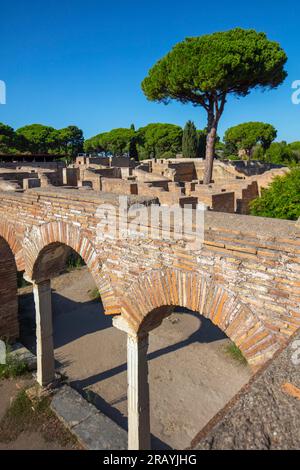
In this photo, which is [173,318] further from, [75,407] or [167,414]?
[75,407]

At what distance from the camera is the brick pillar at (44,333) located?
21.5ft

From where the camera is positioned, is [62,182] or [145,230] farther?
[62,182]

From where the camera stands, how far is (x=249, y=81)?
1898 cm

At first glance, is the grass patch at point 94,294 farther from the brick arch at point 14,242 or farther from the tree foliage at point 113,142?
the tree foliage at point 113,142

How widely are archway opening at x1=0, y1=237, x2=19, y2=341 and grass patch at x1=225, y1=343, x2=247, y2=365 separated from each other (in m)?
5.26

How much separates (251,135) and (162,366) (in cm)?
4084

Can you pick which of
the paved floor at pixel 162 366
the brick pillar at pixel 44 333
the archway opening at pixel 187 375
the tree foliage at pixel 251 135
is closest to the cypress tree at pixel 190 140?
the tree foliage at pixel 251 135

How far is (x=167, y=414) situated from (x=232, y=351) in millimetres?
2511

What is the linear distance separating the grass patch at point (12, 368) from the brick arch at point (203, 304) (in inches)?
159

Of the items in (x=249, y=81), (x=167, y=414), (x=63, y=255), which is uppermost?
(x=249, y=81)

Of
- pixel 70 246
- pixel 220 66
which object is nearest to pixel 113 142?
pixel 220 66

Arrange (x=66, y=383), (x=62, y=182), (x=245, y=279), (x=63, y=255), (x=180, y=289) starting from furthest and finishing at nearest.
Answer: (x=62, y=182)
(x=66, y=383)
(x=63, y=255)
(x=180, y=289)
(x=245, y=279)

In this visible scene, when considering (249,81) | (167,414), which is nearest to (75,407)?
(167,414)

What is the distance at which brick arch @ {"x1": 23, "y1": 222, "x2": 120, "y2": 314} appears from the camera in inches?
181
